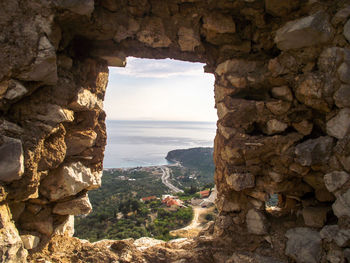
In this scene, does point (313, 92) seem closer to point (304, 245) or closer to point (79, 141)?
point (304, 245)

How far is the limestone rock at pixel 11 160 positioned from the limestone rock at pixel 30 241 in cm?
74

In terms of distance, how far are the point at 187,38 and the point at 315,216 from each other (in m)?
2.72

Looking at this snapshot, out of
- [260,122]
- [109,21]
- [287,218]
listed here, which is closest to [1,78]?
[109,21]

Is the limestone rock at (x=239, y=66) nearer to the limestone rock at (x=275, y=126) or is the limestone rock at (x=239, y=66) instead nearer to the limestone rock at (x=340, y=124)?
the limestone rock at (x=275, y=126)

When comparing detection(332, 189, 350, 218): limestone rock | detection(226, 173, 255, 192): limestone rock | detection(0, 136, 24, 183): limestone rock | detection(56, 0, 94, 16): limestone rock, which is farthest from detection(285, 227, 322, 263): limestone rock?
detection(56, 0, 94, 16): limestone rock

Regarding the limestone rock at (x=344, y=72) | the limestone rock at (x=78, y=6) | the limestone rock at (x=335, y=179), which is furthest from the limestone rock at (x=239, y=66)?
the limestone rock at (x=78, y=6)

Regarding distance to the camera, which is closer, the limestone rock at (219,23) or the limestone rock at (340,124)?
the limestone rock at (340,124)

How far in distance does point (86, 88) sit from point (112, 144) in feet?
69.6

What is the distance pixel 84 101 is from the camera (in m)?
2.89

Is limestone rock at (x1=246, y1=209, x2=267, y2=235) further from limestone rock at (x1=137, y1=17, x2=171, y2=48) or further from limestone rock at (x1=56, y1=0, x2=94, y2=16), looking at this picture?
limestone rock at (x1=56, y1=0, x2=94, y2=16)

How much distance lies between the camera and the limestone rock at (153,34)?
3021mm

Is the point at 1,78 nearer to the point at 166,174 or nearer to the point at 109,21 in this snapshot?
the point at 109,21

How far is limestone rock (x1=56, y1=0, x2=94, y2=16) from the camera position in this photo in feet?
7.77

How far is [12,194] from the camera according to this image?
2.30m
